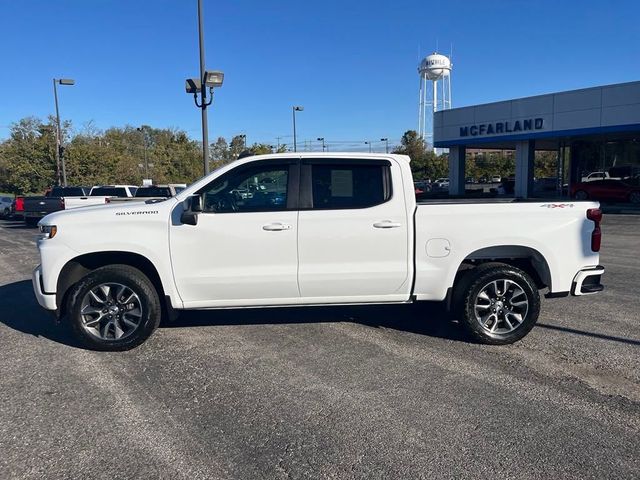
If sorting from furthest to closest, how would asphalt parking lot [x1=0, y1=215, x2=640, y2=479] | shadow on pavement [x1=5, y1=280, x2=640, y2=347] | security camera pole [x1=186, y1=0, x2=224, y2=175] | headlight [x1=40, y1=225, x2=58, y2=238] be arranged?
security camera pole [x1=186, y1=0, x2=224, y2=175] → shadow on pavement [x1=5, y1=280, x2=640, y2=347] → headlight [x1=40, y1=225, x2=58, y2=238] → asphalt parking lot [x1=0, y1=215, x2=640, y2=479]

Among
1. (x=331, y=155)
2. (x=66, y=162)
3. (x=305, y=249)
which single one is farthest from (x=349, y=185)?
(x=66, y=162)

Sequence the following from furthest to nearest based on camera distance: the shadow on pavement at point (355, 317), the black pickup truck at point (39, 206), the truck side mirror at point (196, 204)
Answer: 1. the black pickup truck at point (39, 206)
2. the shadow on pavement at point (355, 317)
3. the truck side mirror at point (196, 204)

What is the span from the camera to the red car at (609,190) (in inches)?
1070

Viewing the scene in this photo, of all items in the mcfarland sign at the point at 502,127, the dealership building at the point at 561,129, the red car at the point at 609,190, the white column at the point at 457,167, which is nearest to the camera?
the dealership building at the point at 561,129

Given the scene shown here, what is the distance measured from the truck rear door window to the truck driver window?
34 centimetres

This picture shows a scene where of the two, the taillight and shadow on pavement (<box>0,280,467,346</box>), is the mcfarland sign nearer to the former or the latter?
shadow on pavement (<box>0,280,467,346</box>)

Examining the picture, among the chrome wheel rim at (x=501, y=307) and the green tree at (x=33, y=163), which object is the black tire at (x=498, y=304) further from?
the green tree at (x=33, y=163)

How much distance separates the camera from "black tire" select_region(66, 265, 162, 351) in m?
5.09

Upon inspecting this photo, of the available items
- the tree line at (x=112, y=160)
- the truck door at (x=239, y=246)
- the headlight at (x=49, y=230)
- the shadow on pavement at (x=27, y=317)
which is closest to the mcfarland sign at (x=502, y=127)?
the tree line at (x=112, y=160)

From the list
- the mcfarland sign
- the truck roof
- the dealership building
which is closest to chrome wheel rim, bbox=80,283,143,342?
the truck roof

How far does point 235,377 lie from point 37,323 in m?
3.16

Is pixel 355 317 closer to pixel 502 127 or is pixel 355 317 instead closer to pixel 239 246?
pixel 239 246

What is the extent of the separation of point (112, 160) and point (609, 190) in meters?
39.5

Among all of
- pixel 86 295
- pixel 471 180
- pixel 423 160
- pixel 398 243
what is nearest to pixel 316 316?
pixel 398 243
